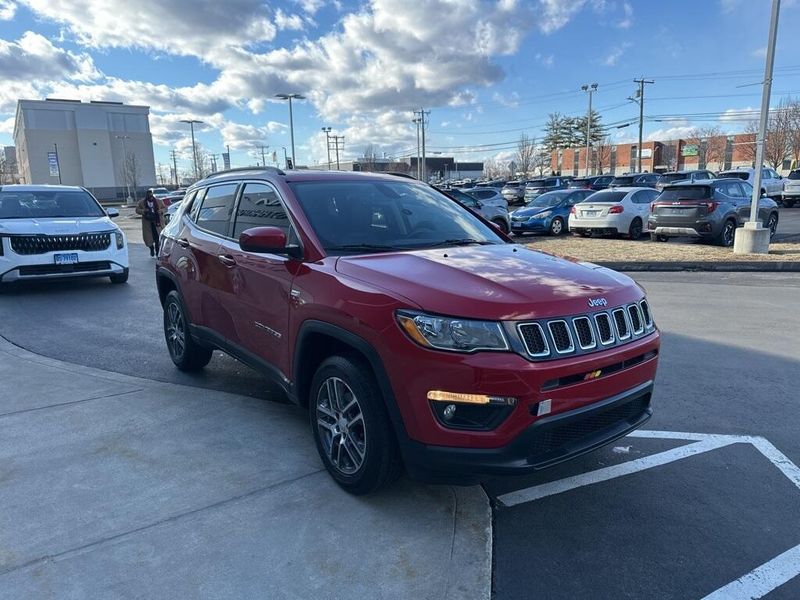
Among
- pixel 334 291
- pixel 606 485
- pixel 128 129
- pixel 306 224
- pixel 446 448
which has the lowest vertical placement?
pixel 606 485

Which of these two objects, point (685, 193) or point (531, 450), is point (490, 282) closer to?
point (531, 450)

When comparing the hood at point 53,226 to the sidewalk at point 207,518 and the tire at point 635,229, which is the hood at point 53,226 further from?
the tire at point 635,229

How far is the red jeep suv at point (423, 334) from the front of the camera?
2.63 m

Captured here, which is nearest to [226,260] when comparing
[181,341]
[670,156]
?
[181,341]

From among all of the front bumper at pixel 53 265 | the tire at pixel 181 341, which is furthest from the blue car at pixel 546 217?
the tire at pixel 181 341

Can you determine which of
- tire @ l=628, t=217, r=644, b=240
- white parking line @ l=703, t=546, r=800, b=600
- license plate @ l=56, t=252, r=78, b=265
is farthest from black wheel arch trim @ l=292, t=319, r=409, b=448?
tire @ l=628, t=217, r=644, b=240

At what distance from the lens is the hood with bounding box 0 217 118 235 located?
900 centimetres

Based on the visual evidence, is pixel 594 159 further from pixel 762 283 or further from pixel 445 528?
pixel 445 528

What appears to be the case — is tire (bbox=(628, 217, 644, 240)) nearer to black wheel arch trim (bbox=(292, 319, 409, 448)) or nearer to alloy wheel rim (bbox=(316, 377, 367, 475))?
alloy wheel rim (bbox=(316, 377, 367, 475))

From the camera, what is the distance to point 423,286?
2.82 m

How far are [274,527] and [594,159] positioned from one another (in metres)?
90.9

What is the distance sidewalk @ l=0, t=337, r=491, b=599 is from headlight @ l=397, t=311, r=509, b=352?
1031 mm

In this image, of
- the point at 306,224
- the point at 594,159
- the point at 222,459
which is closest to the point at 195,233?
the point at 306,224

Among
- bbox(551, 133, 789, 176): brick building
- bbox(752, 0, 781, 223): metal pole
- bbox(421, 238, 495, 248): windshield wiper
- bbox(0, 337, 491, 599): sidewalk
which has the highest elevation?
bbox(551, 133, 789, 176): brick building
